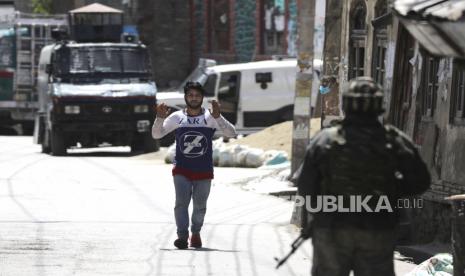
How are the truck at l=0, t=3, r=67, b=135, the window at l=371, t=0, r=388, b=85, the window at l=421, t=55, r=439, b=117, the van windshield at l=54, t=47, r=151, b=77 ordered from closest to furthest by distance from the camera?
the window at l=421, t=55, r=439, b=117
the window at l=371, t=0, r=388, b=85
the van windshield at l=54, t=47, r=151, b=77
the truck at l=0, t=3, r=67, b=135

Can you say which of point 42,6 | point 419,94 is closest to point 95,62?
point 419,94

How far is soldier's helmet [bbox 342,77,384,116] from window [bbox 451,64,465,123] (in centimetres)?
642

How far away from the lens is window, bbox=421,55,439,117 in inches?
591

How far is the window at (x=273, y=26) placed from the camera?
137ft

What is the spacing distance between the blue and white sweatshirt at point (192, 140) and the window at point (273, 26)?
96.1ft

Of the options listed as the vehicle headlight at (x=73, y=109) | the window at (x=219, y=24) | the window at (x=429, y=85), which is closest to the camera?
the window at (x=429, y=85)

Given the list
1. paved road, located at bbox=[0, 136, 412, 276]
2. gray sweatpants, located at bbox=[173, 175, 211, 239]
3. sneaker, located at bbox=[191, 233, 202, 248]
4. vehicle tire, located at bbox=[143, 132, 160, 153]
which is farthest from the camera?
vehicle tire, located at bbox=[143, 132, 160, 153]

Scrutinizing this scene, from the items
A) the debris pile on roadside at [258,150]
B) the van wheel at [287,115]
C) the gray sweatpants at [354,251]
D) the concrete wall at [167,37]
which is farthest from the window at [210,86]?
the gray sweatpants at [354,251]

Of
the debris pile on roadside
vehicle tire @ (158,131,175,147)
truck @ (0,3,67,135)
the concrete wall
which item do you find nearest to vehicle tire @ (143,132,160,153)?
the debris pile on roadside

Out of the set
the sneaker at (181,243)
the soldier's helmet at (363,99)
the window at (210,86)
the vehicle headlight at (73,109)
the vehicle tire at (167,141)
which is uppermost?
the soldier's helmet at (363,99)

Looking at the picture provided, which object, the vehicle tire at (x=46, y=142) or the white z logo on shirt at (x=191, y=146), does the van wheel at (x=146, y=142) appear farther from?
the white z logo on shirt at (x=191, y=146)

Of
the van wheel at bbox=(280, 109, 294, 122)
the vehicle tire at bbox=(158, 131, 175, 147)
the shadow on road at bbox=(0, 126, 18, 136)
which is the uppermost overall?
the van wheel at bbox=(280, 109, 294, 122)

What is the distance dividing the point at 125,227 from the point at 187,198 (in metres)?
2.50

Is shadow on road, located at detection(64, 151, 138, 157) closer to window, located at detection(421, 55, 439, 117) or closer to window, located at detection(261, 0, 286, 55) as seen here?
window, located at detection(261, 0, 286, 55)
